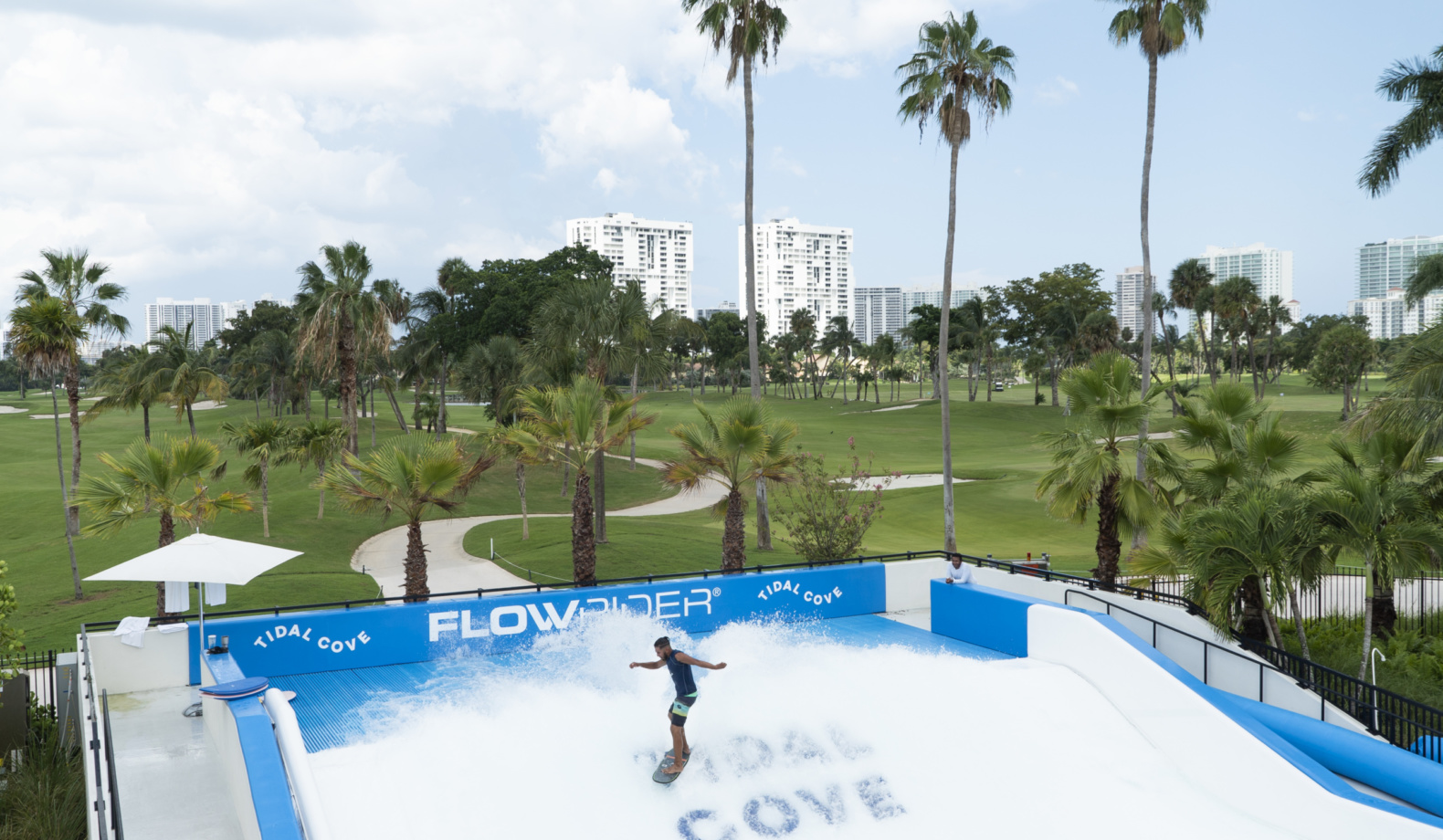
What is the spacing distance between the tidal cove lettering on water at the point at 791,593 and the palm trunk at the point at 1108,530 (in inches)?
214

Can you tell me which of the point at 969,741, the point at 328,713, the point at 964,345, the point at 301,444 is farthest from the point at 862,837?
the point at 964,345

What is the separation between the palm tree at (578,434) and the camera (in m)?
20.0

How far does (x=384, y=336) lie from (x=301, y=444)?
5.69 m

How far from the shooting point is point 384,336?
100ft

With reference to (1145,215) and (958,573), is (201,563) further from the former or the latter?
(1145,215)

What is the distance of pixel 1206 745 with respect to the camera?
11.1m

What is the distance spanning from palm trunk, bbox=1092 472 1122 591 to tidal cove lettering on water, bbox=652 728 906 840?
9.05 m

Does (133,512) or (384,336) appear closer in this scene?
(133,512)

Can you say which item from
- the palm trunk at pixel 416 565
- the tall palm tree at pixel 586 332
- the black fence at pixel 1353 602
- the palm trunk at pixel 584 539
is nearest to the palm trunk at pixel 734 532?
the palm trunk at pixel 584 539

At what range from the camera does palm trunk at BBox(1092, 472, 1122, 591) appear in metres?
18.3

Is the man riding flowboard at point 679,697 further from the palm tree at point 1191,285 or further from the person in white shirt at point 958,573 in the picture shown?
the palm tree at point 1191,285

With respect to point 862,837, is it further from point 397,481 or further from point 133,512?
point 133,512

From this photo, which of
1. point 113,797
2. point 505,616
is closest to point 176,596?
point 505,616

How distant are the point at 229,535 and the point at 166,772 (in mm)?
21919
